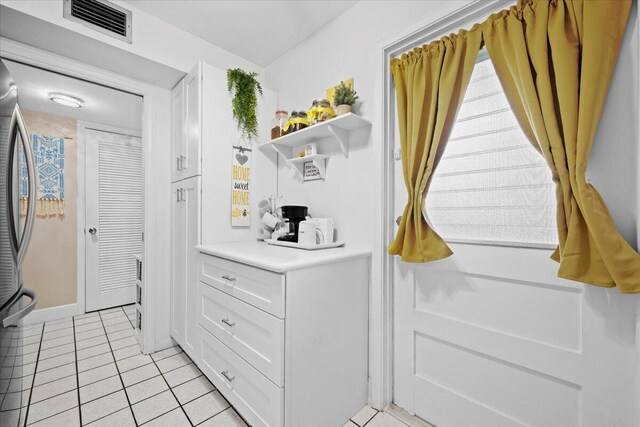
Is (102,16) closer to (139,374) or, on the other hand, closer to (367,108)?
(367,108)

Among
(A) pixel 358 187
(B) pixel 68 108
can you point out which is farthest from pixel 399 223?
(B) pixel 68 108

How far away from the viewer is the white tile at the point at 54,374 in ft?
5.75

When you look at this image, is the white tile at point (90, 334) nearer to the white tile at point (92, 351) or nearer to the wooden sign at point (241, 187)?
the white tile at point (92, 351)

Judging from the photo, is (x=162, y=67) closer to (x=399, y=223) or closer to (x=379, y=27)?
(x=379, y=27)

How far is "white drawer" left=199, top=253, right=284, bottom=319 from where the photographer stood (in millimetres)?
1147

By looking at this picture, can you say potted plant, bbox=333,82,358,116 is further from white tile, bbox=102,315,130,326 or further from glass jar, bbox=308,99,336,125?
white tile, bbox=102,315,130,326

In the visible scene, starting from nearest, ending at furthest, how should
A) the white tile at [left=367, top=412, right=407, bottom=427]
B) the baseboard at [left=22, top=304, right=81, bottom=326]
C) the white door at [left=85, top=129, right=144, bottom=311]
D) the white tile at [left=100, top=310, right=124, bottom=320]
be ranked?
the white tile at [left=367, top=412, right=407, bottom=427], the baseboard at [left=22, top=304, right=81, bottom=326], the white tile at [left=100, top=310, right=124, bottom=320], the white door at [left=85, top=129, right=144, bottom=311]

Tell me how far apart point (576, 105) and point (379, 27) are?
1.10m

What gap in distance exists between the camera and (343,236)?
1.73 metres

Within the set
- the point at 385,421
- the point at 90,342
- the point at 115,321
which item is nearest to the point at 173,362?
the point at 90,342

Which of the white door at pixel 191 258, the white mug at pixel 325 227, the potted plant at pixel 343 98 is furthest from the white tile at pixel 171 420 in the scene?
the potted plant at pixel 343 98

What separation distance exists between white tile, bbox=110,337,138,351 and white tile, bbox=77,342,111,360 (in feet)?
0.14

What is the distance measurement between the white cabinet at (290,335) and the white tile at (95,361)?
→ 39.8 inches

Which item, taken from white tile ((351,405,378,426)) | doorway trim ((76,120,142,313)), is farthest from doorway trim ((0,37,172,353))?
white tile ((351,405,378,426))
